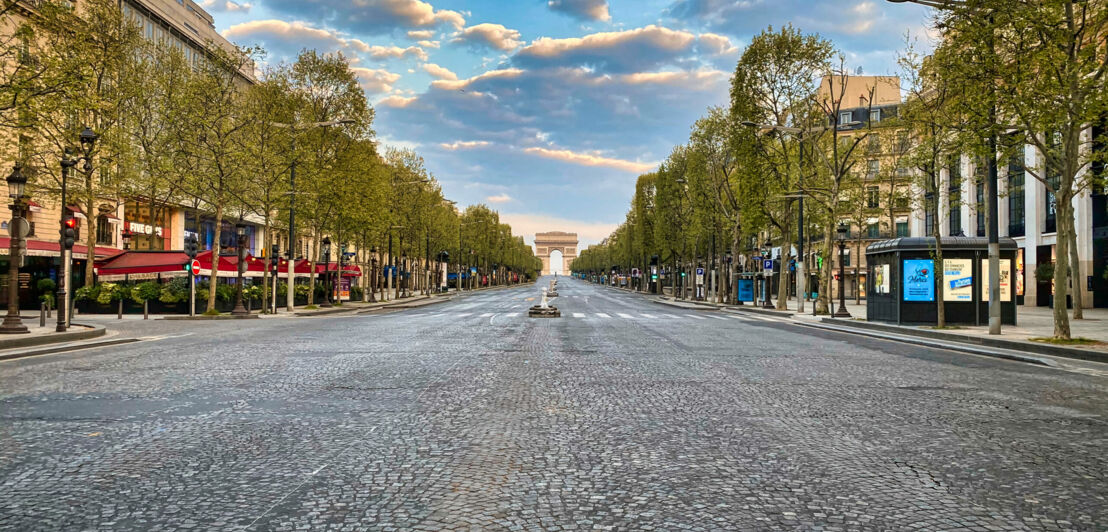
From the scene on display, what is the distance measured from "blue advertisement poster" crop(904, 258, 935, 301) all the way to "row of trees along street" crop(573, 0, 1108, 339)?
3.68ft

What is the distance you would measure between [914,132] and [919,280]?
77.5 ft

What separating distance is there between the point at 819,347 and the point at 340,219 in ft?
101

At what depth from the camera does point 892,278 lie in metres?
23.8

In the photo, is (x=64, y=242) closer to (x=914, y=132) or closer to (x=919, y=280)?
(x=919, y=280)

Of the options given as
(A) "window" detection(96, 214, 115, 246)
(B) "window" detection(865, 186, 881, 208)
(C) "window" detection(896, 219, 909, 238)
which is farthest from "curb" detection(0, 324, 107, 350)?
(C) "window" detection(896, 219, 909, 238)

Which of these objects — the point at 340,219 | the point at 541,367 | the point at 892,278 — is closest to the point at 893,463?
the point at 541,367

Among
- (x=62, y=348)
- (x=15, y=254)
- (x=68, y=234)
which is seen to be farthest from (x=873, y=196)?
(x=15, y=254)

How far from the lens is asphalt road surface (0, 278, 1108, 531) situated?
3.91m

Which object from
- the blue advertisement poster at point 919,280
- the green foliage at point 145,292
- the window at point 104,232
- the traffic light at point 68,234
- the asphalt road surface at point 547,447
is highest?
the window at point 104,232

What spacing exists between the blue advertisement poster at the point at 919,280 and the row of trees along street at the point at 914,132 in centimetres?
112

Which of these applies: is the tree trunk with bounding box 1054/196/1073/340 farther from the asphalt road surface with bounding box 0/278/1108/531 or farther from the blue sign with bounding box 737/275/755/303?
the blue sign with bounding box 737/275/755/303

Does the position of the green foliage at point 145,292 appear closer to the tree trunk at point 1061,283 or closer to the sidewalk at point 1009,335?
the sidewalk at point 1009,335

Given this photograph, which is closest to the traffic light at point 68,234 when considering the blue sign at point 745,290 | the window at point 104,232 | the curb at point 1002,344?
the window at point 104,232

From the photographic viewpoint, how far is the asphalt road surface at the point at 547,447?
3914 millimetres
